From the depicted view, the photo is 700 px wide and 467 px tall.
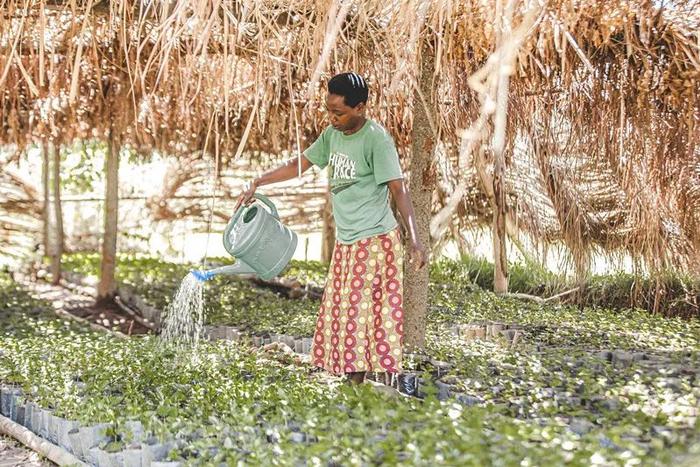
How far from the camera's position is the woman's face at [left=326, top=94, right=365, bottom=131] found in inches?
132

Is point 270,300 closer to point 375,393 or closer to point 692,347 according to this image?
point 692,347

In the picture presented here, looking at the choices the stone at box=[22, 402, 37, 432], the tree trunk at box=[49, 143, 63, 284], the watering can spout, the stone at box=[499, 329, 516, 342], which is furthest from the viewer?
the tree trunk at box=[49, 143, 63, 284]

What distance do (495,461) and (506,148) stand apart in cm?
332

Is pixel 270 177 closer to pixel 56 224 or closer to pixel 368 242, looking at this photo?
pixel 368 242

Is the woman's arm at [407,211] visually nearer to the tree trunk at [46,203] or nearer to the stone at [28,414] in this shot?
the stone at [28,414]

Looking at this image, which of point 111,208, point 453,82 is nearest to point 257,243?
point 453,82

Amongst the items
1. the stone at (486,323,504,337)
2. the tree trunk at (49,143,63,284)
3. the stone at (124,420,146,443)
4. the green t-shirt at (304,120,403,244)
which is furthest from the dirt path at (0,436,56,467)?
the tree trunk at (49,143,63,284)

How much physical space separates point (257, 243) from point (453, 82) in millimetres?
1232

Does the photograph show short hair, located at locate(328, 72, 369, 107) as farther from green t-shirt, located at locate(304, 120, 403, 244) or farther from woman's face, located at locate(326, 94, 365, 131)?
green t-shirt, located at locate(304, 120, 403, 244)

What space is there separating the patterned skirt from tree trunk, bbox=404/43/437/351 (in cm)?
83

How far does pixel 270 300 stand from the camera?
6.85 metres

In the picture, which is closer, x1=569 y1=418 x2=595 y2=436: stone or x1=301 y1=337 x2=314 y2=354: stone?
x1=569 y1=418 x2=595 y2=436: stone

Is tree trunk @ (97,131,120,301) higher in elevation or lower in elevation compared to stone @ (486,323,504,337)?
higher

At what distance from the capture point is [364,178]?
11.3 ft
